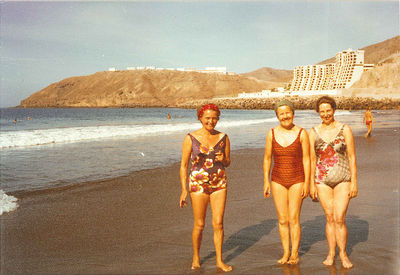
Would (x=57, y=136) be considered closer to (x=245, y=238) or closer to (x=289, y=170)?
(x=245, y=238)

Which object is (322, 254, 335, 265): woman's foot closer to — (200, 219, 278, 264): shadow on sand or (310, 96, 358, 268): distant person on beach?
(310, 96, 358, 268): distant person on beach

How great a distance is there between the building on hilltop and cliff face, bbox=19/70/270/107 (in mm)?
34821

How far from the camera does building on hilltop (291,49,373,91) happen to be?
10944cm

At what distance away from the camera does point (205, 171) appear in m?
3.64

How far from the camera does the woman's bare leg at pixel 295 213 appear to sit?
3648 mm

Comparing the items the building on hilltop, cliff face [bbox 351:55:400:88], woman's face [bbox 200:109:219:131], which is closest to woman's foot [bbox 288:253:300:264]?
woman's face [bbox 200:109:219:131]

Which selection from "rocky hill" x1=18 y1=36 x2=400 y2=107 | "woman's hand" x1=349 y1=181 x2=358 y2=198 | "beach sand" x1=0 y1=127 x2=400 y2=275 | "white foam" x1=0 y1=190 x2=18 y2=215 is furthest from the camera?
"rocky hill" x1=18 y1=36 x2=400 y2=107

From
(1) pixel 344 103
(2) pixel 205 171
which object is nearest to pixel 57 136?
(2) pixel 205 171

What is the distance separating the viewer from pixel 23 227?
510 centimetres


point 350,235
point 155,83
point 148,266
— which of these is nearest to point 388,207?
point 350,235

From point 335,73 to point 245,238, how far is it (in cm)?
12379

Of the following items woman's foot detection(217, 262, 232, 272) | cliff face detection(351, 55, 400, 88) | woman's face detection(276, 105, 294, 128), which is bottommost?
woman's foot detection(217, 262, 232, 272)

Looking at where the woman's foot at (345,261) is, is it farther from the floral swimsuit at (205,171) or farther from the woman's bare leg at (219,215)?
the floral swimsuit at (205,171)

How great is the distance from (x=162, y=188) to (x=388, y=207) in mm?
4304
